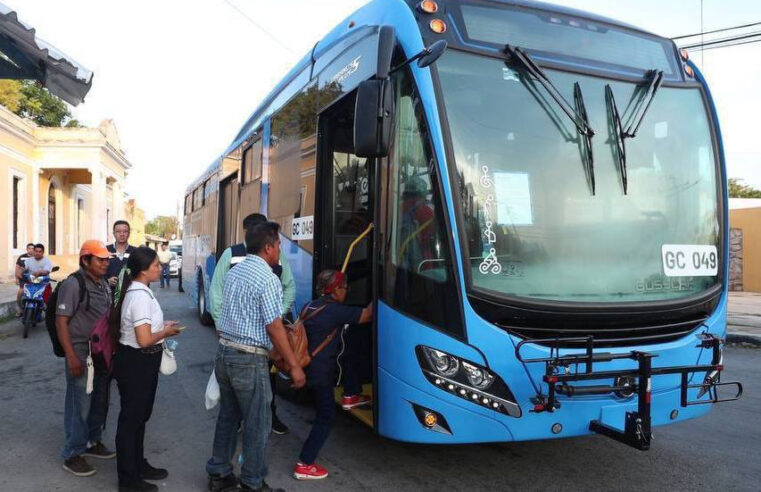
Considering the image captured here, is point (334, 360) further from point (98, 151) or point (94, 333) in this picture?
point (98, 151)

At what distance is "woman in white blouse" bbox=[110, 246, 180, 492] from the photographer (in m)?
3.76

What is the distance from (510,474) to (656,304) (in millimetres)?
1555

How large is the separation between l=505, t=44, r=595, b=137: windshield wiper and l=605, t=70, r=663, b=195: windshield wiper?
23cm

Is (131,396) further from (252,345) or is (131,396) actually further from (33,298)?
(33,298)

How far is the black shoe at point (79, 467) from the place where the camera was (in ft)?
14.0

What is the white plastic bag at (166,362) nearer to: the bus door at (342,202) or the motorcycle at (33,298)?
the bus door at (342,202)

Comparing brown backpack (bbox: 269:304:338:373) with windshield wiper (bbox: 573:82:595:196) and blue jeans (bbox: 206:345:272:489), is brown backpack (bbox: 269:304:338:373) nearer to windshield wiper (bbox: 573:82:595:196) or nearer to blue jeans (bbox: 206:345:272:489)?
blue jeans (bbox: 206:345:272:489)

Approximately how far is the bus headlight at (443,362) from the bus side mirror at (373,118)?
4.13ft

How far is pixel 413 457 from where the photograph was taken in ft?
14.9

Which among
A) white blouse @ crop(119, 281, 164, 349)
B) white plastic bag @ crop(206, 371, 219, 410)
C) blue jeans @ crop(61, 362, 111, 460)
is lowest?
blue jeans @ crop(61, 362, 111, 460)

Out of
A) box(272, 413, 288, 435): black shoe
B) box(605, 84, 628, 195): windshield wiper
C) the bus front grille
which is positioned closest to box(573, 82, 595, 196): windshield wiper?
box(605, 84, 628, 195): windshield wiper

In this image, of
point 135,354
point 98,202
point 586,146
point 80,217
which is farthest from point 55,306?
point 80,217

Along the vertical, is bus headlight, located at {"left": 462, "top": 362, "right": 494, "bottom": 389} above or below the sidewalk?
above

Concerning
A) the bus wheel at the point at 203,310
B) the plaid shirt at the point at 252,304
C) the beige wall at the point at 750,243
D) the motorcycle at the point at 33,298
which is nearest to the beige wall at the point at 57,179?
the motorcycle at the point at 33,298
